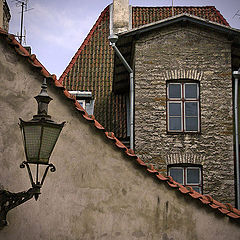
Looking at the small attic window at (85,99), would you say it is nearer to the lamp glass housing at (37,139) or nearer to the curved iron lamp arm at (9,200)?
the curved iron lamp arm at (9,200)

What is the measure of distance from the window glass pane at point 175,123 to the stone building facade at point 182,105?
0.14 m

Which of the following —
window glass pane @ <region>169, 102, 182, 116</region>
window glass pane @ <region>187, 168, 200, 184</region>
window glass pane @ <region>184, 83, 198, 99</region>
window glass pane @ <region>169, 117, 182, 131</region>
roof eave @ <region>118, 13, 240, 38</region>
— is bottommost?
window glass pane @ <region>187, 168, 200, 184</region>

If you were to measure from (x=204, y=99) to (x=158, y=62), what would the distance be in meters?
1.68

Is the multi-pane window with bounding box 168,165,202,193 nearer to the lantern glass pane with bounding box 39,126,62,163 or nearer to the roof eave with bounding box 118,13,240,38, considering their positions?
the roof eave with bounding box 118,13,240,38

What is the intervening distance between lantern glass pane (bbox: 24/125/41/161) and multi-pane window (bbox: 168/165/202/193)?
24.3 feet

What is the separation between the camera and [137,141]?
38.7 ft

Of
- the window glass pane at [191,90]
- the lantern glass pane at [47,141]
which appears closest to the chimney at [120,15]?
the window glass pane at [191,90]

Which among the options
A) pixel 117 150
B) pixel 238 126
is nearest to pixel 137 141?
pixel 238 126

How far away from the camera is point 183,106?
39.9ft

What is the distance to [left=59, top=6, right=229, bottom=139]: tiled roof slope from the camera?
15.3 metres

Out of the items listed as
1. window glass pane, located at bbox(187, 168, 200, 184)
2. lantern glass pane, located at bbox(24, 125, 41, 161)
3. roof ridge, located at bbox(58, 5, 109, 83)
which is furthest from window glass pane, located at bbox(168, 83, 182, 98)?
lantern glass pane, located at bbox(24, 125, 41, 161)

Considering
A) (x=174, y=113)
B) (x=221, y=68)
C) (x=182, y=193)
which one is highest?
(x=221, y=68)

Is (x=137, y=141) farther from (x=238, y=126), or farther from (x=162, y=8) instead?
(x=162, y=8)

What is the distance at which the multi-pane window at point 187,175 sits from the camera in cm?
1173
